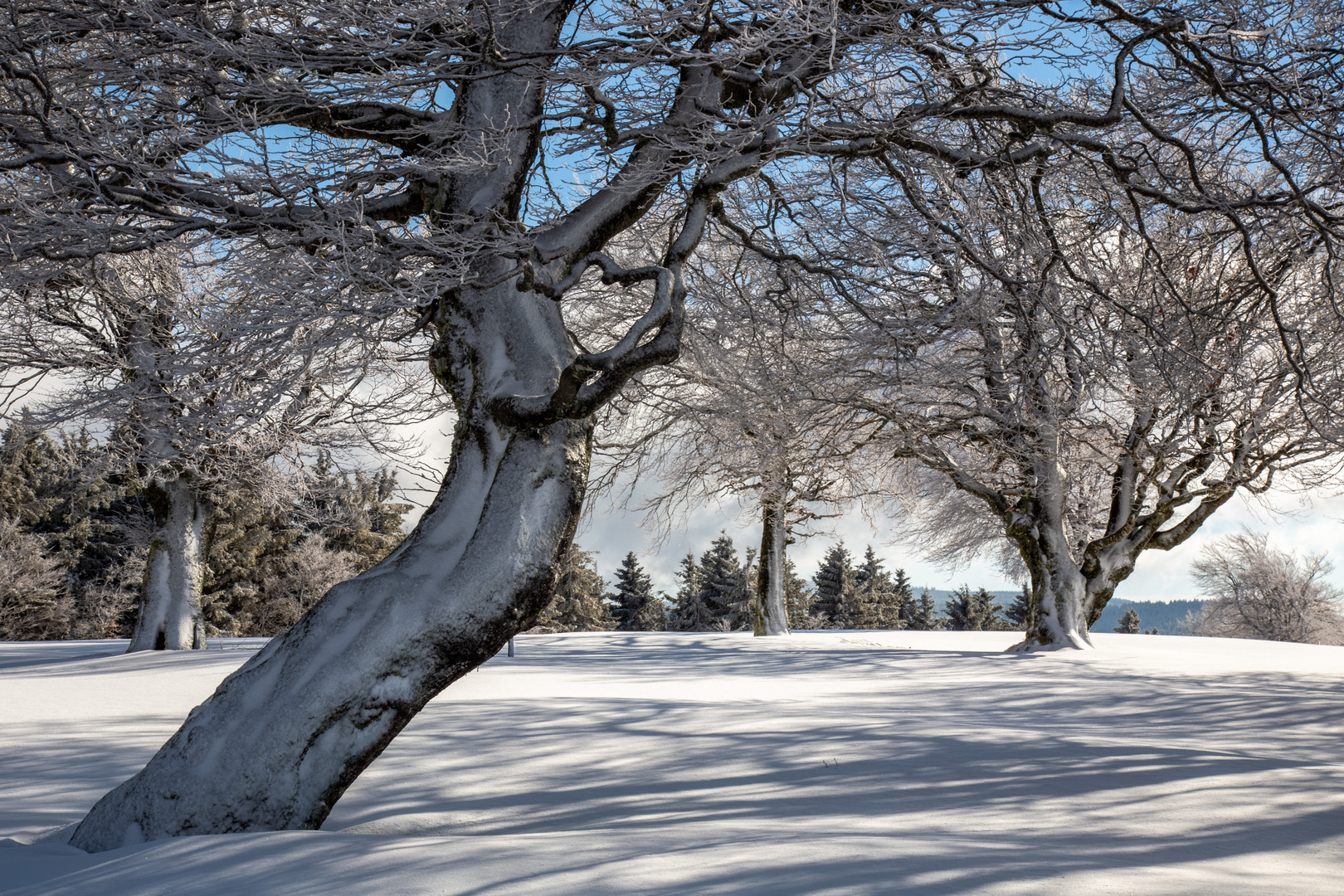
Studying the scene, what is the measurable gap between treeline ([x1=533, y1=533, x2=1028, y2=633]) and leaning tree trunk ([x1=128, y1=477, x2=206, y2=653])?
24181 millimetres

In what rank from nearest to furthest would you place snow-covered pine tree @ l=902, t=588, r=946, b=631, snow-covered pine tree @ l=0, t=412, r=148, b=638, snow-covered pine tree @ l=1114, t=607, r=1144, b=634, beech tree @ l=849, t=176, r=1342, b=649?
beech tree @ l=849, t=176, r=1342, b=649, snow-covered pine tree @ l=0, t=412, r=148, b=638, snow-covered pine tree @ l=902, t=588, r=946, b=631, snow-covered pine tree @ l=1114, t=607, r=1144, b=634

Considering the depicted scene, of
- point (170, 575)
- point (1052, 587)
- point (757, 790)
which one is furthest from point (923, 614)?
point (757, 790)

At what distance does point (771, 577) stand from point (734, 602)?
23369 mm

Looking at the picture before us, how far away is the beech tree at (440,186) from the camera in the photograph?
4.12m

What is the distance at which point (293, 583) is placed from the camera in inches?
1212

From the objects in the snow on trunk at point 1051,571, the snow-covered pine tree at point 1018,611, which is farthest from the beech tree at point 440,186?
the snow-covered pine tree at point 1018,611

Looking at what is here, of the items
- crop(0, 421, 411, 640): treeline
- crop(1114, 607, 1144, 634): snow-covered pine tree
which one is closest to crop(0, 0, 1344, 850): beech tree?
crop(0, 421, 411, 640): treeline

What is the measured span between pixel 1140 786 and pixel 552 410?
3599 millimetres

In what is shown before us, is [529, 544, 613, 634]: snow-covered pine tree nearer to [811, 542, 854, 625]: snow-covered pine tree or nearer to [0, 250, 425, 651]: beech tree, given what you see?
[811, 542, 854, 625]: snow-covered pine tree

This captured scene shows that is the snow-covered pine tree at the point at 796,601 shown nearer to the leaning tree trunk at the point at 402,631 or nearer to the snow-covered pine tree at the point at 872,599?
the snow-covered pine tree at the point at 872,599

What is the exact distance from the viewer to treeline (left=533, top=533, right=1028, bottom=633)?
40625 millimetres

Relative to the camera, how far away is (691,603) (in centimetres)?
4153

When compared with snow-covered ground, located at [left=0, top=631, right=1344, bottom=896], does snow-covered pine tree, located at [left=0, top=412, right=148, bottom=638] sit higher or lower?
higher

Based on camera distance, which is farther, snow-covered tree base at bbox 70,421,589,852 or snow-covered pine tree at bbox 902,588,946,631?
snow-covered pine tree at bbox 902,588,946,631
